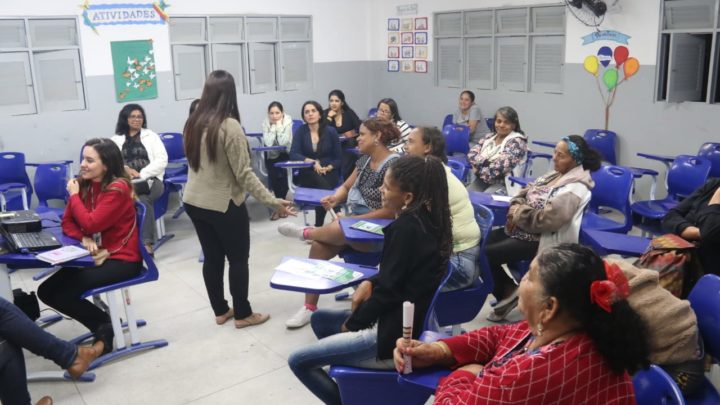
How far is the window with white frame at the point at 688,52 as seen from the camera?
5504 millimetres

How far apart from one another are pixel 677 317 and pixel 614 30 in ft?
15.6

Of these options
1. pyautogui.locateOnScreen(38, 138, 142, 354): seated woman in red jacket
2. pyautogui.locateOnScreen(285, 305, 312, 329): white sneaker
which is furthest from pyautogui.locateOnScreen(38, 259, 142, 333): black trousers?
pyautogui.locateOnScreen(285, 305, 312, 329): white sneaker

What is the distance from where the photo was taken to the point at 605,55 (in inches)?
244

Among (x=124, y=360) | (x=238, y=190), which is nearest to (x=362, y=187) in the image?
(x=238, y=190)

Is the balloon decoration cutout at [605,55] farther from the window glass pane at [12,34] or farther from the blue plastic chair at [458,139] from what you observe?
the window glass pane at [12,34]

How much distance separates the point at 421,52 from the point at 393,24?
2.06 ft

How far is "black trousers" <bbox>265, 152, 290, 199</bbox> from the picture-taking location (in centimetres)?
680

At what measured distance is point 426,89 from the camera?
8180 millimetres

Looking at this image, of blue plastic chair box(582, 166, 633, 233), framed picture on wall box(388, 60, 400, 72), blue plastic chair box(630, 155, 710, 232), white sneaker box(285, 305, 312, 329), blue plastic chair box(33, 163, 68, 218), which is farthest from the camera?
framed picture on wall box(388, 60, 400, 72)

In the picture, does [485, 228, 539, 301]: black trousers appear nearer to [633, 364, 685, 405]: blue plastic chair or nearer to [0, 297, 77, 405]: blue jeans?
[633, 364, 685, 405]: blue plastic chair

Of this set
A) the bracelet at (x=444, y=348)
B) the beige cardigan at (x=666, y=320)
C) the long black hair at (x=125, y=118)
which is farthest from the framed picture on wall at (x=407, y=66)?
the bracelet at (x=444, y=348)

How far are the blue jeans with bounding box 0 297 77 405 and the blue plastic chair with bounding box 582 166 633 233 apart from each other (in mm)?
3230

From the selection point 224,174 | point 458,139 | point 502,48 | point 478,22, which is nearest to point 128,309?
point 224,174

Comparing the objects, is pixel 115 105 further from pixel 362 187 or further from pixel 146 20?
pixel 362 187
